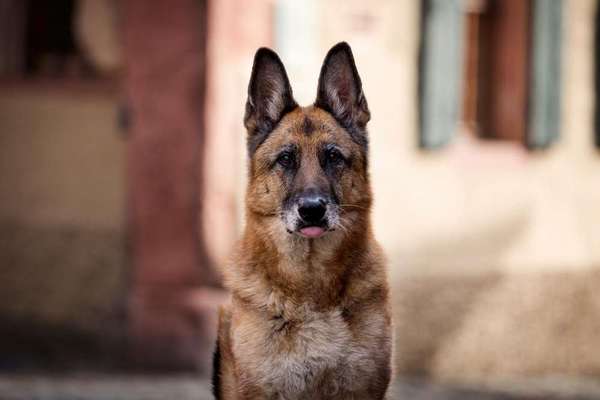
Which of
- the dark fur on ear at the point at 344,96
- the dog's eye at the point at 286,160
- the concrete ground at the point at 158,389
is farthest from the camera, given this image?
the concrete ground at the point at 158,389

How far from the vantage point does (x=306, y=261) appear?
4.50 m

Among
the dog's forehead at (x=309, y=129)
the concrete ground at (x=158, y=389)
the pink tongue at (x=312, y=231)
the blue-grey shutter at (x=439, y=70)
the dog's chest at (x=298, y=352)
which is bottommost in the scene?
the concrete ground at (x=158, y=389)

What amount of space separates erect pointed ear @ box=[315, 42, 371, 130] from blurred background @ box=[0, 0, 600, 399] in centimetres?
304

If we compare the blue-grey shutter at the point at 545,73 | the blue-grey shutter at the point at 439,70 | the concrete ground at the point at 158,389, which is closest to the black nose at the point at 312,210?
the concrete ground at the point at 158,389

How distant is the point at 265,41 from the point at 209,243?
1588 millimetres

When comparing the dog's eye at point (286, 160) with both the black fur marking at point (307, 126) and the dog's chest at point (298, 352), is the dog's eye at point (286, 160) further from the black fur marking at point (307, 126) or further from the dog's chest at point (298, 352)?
the dog's chest at point (298, 352)

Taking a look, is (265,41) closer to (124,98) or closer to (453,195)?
(124,98)

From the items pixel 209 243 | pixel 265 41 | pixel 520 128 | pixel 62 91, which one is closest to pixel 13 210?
pixel 62 91

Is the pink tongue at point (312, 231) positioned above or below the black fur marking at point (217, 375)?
above

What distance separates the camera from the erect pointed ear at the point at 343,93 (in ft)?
15.5

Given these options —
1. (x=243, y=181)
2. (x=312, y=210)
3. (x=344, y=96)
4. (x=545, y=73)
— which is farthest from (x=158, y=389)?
(x=545, y=73)

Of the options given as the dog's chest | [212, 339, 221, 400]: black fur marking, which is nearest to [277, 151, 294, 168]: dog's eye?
the dog's chest

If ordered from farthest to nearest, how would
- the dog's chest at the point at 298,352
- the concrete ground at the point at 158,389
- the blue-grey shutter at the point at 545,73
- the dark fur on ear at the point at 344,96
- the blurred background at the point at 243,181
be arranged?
the blue-grey shutter at the point at 545,73 < the blurred background at the point at 243,181 < the concrete ground at the point at 158,389 < the dark fur on ear at the point at 344,96 < the dog's chest at the point at 298,352

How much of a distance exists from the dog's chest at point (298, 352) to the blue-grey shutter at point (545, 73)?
17.5ft
